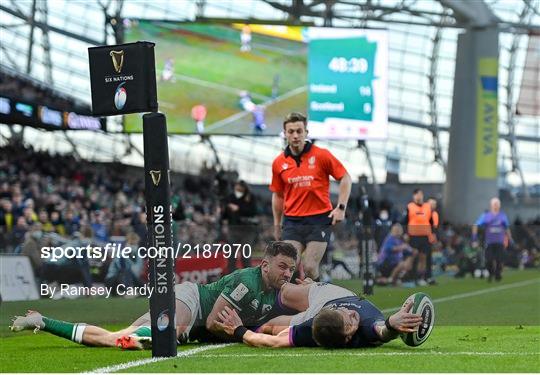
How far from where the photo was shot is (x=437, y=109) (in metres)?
51.5

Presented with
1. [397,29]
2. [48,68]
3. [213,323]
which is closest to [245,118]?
[48,68]

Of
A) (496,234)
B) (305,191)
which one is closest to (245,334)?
(305,191)

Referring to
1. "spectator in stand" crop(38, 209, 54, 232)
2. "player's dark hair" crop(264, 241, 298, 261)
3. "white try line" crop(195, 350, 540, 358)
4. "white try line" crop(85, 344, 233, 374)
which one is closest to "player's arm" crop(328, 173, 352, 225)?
"player's dark hair" crop(264, 241, 298, 261)

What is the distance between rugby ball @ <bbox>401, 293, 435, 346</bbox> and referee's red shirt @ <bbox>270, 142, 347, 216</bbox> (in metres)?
2.12

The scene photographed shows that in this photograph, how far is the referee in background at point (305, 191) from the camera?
11.3 metres

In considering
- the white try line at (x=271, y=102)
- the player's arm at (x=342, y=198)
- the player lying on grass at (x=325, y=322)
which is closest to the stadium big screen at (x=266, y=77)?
the white try line at (x=271, y=102)

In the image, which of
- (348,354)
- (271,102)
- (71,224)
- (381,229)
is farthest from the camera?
(271,102)

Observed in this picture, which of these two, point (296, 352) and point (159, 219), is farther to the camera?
point (296, 352)

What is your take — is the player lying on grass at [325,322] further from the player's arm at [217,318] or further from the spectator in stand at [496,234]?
the spectator in stand at [496,234]

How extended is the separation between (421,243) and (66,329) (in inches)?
442

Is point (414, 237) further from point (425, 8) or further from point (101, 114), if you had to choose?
point (425, 8)

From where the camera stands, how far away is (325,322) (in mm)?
9703

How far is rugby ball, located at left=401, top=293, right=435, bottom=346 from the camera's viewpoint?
9.48 m

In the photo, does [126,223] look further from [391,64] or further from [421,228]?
[391,64]
